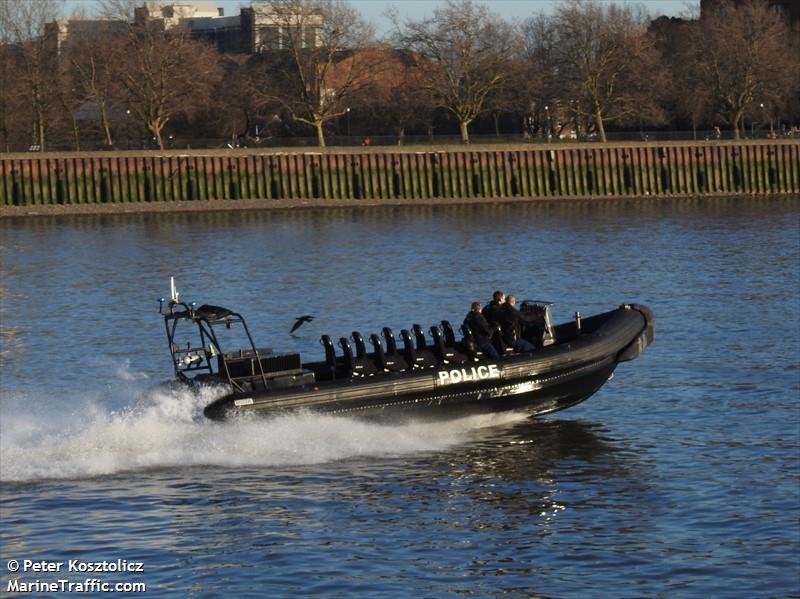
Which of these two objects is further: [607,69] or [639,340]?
[607,69]

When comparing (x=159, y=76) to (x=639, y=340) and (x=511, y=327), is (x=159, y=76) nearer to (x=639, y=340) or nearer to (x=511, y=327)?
(x=639, y=340)

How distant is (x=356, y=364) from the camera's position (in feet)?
75.5

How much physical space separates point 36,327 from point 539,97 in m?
60.9

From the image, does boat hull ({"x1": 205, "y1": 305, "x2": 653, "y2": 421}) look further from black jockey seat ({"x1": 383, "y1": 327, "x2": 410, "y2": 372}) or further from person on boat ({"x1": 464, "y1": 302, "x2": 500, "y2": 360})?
black jockey seat ({"x1": 383, "y1": 327, "x2": 410, "y2": 372})

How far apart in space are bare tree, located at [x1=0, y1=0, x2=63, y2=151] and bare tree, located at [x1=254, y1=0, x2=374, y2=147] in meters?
12.6

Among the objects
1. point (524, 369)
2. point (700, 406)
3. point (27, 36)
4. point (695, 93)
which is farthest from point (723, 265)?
point (27, 36)

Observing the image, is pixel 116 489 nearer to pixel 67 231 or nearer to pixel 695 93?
A: pixel 67 231

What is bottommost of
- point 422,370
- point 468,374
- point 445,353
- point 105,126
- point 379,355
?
point 468,374

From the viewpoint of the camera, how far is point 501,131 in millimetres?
105625

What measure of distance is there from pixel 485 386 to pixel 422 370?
122 centimetres

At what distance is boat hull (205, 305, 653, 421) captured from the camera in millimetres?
22016

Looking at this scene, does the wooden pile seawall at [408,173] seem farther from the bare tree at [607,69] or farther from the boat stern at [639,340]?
the boat stern at [639,340]

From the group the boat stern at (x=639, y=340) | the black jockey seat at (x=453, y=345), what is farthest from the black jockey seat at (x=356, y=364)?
the boat stern at (x=639, y=340)

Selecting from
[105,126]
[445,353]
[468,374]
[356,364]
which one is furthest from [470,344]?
[105,126]
